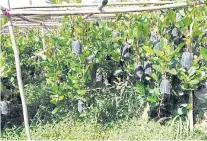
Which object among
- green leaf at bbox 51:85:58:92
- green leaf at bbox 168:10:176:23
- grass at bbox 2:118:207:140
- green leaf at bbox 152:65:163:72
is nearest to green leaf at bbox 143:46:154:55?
green leaf at bbox 152:65:163:72

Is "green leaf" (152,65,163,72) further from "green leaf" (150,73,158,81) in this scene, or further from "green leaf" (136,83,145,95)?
"green leaf" (136,83,145,95)

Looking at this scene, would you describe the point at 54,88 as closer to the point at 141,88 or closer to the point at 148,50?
the point at 141,88

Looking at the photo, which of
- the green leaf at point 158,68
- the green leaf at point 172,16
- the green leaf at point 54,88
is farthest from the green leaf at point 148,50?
the green leaf at point 54,88

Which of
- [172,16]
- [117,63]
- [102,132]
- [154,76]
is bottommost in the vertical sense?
[102,132]

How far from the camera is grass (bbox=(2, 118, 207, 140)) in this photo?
3.27 meters

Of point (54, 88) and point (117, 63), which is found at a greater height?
point (117, 63)

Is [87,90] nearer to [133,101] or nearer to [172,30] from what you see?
[133,101]

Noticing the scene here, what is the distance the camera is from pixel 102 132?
133 inches

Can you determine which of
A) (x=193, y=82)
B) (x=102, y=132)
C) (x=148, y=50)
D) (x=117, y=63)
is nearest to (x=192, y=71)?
(x=193, y=82)

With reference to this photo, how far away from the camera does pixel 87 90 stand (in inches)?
137

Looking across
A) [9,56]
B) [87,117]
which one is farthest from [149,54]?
[9,56]

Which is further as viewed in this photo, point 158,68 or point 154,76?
point 154,76

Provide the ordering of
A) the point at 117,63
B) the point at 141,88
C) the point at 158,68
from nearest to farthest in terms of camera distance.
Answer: the point at 158,68
the point at 141,88
the point at 117,63

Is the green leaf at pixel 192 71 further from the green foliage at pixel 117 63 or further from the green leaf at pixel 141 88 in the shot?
the green leaf at pixel 141 88
